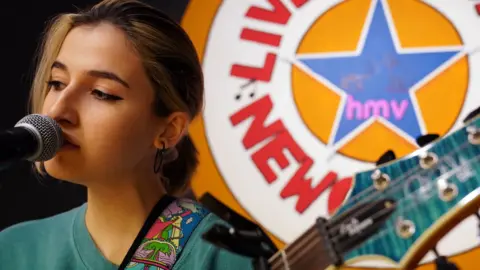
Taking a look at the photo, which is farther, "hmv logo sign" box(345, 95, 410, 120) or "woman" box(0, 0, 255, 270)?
"hmv logo sign" box(345, 95, 410, 120)

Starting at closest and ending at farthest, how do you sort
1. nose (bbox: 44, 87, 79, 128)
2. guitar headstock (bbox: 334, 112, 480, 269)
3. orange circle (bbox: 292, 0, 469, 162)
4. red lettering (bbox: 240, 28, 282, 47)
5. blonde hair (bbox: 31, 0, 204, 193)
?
guitar headstock (bbox: 334, 112, 480, 269) < nose (bbox: 44, 87, 79, 128) < blonde hair (bbox: 31, 0, 204, 193) < orange circle (bbox: 292, 0, 469, 162) < red lettering (bbox: 240, 28, 282, 47)

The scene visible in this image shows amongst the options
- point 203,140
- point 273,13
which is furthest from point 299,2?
point 203,140

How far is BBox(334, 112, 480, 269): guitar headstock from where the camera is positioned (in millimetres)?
Result: 561

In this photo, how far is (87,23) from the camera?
0.95m

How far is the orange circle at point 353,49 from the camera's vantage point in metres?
1.41

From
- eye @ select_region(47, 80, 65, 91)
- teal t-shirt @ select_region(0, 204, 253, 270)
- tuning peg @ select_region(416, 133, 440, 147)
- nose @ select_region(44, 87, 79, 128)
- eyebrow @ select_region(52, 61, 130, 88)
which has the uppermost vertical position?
eyebrow @ select_region(52, 61, 130, 88)

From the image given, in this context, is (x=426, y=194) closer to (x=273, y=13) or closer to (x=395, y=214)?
(x=395, y=214)

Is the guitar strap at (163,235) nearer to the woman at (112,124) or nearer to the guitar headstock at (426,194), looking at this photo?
the woman at (112,124)

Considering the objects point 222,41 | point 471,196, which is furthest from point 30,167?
point 471,196

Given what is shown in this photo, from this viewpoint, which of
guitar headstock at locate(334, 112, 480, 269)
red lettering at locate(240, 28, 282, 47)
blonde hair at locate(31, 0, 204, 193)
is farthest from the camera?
red lettering at locate(240, 28, 282, 47)

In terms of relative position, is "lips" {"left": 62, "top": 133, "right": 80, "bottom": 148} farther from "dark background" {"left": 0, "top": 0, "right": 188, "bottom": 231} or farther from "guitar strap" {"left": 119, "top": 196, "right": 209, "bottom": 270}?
"dark background" {"left": 0, "top": 0, "right": 188, "bottom": 231}

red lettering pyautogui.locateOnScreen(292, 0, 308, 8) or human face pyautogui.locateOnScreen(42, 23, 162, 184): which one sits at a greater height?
red lettering pyautogui.locateOnScreen(292, 0, 308, 8)

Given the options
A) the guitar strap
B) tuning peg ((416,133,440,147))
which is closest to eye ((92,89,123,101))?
the guitar strap

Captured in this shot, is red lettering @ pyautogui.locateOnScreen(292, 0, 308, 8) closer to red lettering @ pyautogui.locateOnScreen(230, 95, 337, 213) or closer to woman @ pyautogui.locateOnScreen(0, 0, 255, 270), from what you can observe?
red lettering @ pyautogui.locateOnScreen(230, 95, 337, 213)
